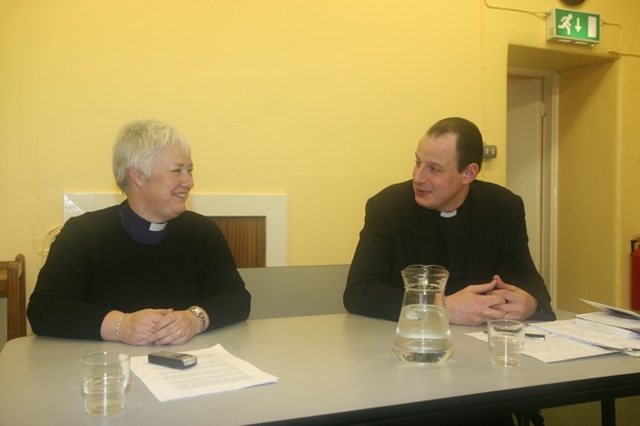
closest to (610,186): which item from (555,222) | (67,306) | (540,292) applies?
(555,222)

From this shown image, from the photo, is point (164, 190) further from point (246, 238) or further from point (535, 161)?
point (535, 161)

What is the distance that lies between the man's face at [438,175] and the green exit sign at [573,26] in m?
1.73

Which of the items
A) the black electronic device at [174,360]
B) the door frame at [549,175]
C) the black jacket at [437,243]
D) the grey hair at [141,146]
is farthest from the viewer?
the door frame at [549,175]

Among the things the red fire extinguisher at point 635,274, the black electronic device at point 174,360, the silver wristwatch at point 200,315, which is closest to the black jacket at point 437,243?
the silver wristwatch at point 200,315

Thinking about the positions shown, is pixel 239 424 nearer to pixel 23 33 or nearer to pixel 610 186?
pixel 23 33

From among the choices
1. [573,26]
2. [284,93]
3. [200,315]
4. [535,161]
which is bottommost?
[200,315]

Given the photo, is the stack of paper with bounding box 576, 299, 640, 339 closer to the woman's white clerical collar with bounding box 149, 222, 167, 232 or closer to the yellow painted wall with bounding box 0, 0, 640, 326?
the woman's white clerical collar with bounding box 149, 222, 167, 232

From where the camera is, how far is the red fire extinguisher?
358 centimetres

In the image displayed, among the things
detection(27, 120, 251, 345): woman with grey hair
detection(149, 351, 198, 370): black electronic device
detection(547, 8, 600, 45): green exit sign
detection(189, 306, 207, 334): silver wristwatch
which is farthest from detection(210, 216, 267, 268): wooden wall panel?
detection(547, 8, 600, 45): green exit sign

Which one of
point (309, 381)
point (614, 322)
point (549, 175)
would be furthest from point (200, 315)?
point (549, 175)

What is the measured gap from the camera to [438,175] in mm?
2117

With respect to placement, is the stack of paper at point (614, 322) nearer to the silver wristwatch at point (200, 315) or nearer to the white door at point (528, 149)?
the silver wristwatch at point (200, 315)

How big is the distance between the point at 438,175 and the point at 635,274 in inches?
86.7

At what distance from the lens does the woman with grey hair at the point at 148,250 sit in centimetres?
173
